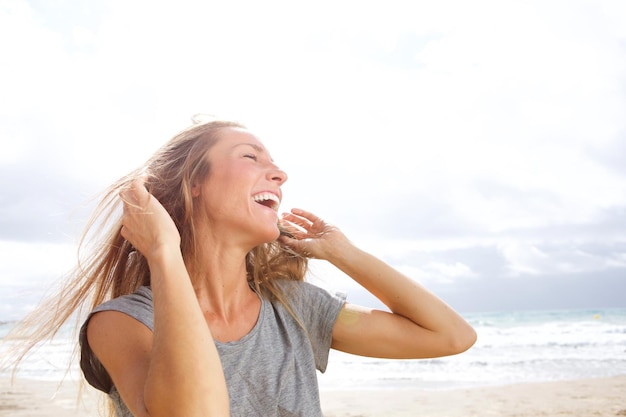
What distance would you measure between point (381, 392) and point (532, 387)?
8.39 feet

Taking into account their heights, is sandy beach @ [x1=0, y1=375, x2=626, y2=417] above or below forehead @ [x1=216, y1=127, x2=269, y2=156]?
below

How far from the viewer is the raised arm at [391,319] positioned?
2840 millimetres

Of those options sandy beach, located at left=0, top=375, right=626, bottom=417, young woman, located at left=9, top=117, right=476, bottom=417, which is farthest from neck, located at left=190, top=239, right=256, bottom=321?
sandy beach, located at left=0, top=375, right=626, bottom=417

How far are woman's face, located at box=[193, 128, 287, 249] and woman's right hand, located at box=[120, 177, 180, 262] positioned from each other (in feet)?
1.27

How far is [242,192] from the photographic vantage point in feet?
8.70

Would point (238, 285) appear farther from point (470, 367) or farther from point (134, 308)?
point (470, 367)

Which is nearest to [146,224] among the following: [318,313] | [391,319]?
[318,313]

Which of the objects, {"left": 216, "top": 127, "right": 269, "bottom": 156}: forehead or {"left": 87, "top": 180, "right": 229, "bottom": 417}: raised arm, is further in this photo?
{"left": 216, "top": 127, "right": 269, "bottom": 156}: forehead

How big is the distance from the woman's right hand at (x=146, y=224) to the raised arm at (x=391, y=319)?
3.17ft

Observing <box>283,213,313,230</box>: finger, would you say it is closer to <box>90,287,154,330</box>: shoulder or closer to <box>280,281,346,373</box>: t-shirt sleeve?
<box>280,281,346,373</box>: t-shirt sleeve

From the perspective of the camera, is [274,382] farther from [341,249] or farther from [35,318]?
[35,318]

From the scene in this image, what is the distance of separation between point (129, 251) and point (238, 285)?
0.56 meters

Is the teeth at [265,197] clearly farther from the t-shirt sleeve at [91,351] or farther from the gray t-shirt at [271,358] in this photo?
the t-shirt sleeve at [91,351]

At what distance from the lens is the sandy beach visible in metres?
7.94
